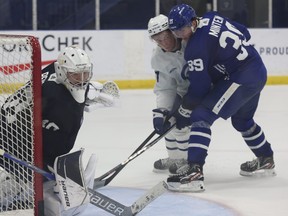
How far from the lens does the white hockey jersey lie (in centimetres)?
351

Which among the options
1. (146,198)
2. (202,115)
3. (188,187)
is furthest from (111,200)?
(202,115)

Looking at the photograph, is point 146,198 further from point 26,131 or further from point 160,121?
point 160,121

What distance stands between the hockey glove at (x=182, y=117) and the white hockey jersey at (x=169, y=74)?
0.30 ft

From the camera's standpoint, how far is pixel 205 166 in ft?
12.9

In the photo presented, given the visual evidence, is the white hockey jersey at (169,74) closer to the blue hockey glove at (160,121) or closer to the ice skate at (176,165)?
the blue hockey glove at (160,121)

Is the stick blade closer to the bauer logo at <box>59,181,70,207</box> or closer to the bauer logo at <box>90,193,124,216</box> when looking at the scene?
the bauer logo at <box>90,193,124,216</box>

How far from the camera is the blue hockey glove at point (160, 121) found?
351 centimetres

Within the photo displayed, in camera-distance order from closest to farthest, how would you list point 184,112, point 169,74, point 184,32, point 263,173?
1. point 184,32
2. point 184,112
3. point 169,74
4. point 263,173

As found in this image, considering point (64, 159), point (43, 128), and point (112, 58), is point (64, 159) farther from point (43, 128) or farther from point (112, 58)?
point (112, 58)

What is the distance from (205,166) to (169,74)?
621mm

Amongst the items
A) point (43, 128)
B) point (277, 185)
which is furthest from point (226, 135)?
point (43, 128)

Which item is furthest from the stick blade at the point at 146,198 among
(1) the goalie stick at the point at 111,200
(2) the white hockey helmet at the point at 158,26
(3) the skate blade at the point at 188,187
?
(2) the white hockey helmet at the point at 158,26

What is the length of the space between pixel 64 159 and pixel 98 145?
2.03 m

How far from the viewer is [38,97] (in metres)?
2.55
